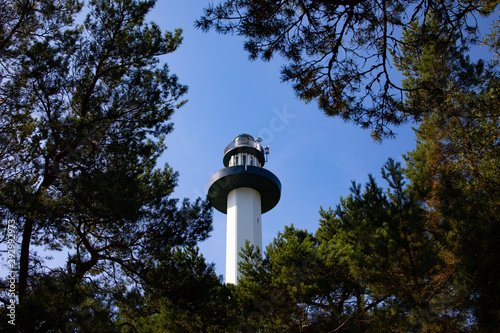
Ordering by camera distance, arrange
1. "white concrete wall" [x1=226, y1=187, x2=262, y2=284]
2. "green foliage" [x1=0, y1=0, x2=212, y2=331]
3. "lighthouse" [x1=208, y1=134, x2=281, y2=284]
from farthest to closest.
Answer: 1. "lighthouse" [x1=208, y1=134, x2=281, y2=284]
2. "white concrete wall" [x1=226, y1=187, x2=262, y2=284]
3. "green foliage" [x1=0, y1=0, x2=212, y2=331]

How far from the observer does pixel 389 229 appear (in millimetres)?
6113

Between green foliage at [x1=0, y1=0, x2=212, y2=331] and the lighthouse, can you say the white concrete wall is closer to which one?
the lighthouse

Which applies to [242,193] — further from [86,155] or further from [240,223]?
[86,155]

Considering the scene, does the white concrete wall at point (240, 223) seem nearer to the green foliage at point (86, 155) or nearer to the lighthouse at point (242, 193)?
the lighthouse at point (242, 193)

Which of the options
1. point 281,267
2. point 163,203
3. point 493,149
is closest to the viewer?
point 163,203

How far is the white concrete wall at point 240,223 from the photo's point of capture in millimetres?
19578

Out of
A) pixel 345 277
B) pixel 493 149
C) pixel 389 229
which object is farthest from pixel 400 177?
pixel 345 277

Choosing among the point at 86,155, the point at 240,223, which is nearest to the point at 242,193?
the point at 240,223

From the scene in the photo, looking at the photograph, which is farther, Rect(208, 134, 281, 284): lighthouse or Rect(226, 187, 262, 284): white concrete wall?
Rect(208, 134, 281, 284): lighthouse

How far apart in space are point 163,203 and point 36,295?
2.38 m

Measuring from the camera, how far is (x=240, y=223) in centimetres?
2089

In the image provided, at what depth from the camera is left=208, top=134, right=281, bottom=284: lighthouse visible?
20219mm

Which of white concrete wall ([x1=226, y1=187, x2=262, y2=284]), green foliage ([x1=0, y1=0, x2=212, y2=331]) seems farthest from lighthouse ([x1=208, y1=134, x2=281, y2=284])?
green foliage ([x1=0, y1=0, x2=212, y2=331])

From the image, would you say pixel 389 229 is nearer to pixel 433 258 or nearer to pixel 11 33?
pixel 433 258
